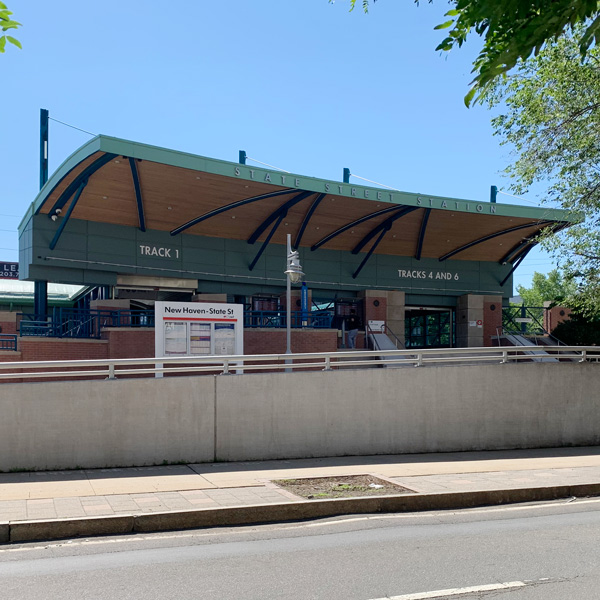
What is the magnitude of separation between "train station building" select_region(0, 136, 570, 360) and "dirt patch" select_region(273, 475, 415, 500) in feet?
36.4

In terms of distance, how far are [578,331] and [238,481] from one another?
26.2m

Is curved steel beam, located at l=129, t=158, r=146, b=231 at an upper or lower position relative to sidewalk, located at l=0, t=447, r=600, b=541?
upper

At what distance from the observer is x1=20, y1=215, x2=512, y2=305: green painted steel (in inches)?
1024

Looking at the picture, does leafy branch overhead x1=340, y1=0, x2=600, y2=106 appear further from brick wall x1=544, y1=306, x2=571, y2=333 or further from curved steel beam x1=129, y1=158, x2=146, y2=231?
brick wall x1=544, y1=306, x2=571, y2=333

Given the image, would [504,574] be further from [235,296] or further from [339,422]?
[235,296]

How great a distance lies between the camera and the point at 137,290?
30.1 m

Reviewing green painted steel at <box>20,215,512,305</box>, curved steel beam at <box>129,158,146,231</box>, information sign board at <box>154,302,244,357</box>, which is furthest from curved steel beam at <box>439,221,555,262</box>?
information sign board at <box>154,302,244,357</box>

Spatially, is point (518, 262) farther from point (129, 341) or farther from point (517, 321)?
point (129, 341)

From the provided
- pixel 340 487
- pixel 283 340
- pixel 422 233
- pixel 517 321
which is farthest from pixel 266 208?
pixel 340 487

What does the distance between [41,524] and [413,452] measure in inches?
322

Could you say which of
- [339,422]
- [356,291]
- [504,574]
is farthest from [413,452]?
[356,291]

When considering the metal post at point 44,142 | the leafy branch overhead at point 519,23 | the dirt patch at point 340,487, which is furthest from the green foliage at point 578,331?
the leafy branch overhead at point 519,23

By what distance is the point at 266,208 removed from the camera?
93.2 feet

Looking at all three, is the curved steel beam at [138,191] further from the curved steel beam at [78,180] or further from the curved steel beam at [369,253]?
the curved steel beam at [369,253]
